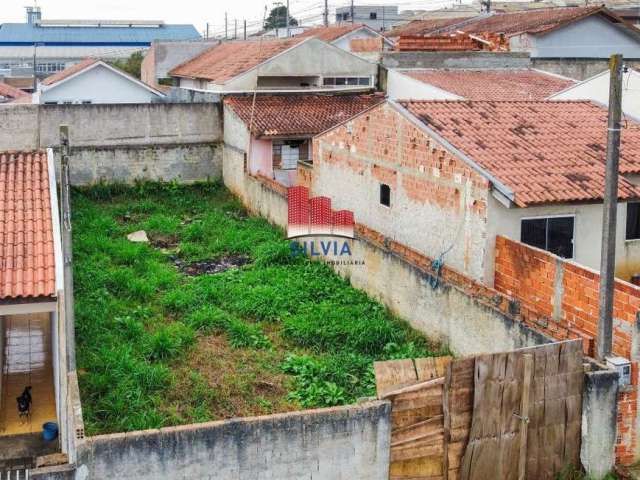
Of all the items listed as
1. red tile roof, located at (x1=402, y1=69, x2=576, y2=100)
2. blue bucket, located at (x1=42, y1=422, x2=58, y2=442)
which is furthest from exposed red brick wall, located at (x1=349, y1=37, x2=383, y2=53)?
blue bucket, located at (x1=42, y1=422, x2=58, y2=442)

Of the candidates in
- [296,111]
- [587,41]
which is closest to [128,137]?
[296,111]

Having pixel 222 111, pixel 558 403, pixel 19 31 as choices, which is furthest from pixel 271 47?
pixel 19 31

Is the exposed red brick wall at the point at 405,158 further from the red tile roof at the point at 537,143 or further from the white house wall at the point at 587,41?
the white house wall at the point at 587,41

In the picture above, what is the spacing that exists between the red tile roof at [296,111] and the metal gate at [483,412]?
14.8 metres

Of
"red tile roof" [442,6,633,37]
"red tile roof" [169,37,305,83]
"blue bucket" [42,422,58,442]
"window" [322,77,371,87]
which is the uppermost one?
"red tile roof" [442,6,633,37]

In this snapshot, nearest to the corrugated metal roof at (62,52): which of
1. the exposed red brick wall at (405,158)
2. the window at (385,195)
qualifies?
the exposed red brick wall at (405,158)

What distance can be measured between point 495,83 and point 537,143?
→ 11.2 metres

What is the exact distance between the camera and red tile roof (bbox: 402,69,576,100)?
912 inches

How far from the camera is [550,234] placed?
12969 millimetres

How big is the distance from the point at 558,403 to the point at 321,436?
8.84ft

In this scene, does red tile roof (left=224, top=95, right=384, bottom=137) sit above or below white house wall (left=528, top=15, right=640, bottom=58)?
below

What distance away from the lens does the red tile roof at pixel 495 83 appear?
23.2m

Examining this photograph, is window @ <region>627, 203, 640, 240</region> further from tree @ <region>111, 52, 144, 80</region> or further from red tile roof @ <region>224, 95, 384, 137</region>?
tree @ <region>111, 52, 144, 80</region>

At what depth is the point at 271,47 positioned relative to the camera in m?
27.7
